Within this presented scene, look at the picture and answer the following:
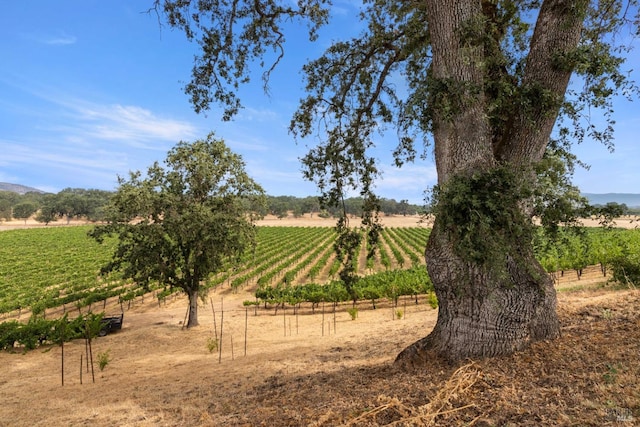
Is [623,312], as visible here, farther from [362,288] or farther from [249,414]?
[362,288]

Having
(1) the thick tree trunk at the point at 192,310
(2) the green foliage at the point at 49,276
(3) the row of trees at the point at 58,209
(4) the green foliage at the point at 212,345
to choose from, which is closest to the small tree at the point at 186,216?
(1) the thick tree trunk at the point at 192,310

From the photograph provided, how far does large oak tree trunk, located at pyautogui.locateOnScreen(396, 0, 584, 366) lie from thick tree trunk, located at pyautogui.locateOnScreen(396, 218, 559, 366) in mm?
12

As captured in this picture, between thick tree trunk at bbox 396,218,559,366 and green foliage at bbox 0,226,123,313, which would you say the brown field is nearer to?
thick tree trunk at bbox 396,218,559,366

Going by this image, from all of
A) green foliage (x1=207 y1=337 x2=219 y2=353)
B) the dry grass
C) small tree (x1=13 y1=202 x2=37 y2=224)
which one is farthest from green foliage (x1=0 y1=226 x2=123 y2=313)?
small tree (x1=13 y1=202 x2=37 y2=224)

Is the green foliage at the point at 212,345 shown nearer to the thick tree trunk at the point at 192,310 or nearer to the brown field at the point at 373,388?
the brown field at the point at 373,388

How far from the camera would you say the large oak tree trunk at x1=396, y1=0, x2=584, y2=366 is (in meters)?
4.54

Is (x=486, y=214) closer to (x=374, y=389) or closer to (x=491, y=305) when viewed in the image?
(x=491, y=305)

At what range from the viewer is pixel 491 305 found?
4562 millimetres

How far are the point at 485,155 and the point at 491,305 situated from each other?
1.96 meters

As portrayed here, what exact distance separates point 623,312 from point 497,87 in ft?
13.1

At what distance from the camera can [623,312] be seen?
539 cm

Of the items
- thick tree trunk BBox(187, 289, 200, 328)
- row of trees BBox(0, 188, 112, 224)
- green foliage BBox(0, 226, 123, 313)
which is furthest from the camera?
row of trees BBox(0, 188, 112, 224)

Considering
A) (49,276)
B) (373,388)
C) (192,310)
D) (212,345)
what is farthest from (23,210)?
(373,388)

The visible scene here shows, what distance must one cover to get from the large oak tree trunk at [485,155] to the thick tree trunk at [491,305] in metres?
0.01
